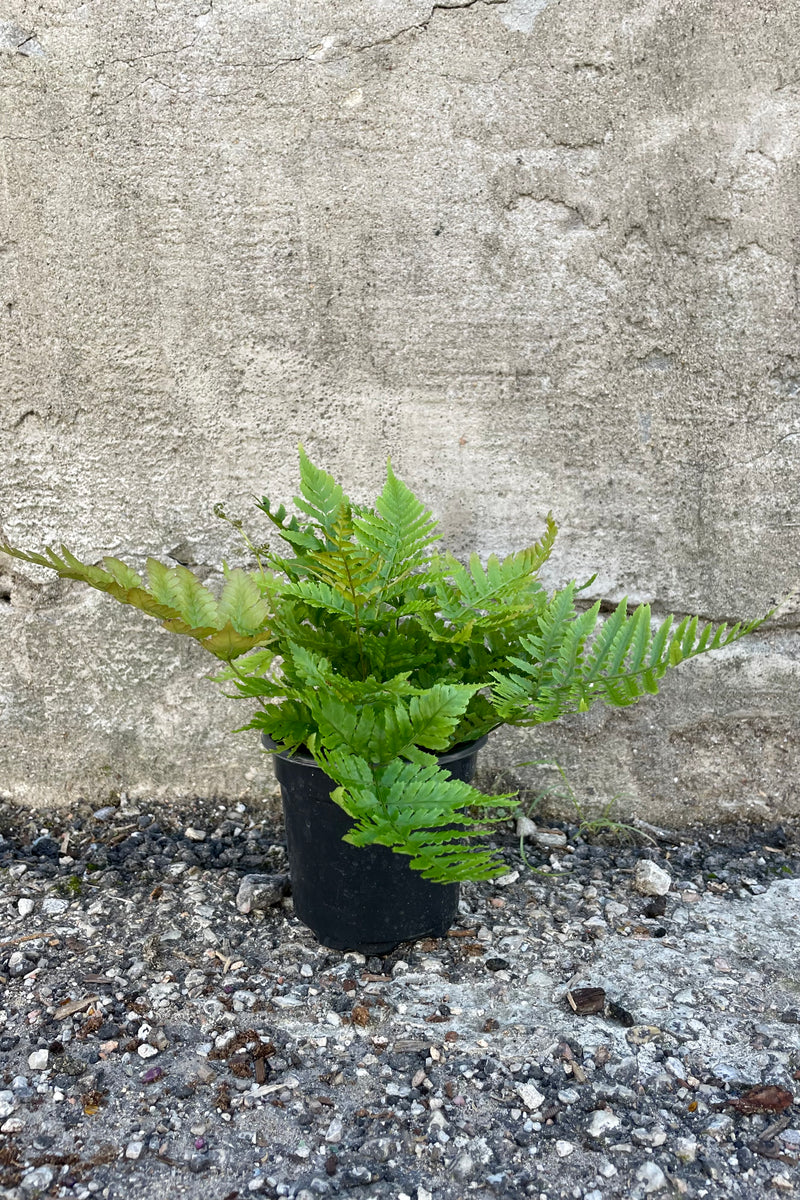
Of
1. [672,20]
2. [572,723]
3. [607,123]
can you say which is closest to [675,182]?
[607,123]

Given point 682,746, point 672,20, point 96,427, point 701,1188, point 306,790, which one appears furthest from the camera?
point 682,746

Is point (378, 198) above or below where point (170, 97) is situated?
below

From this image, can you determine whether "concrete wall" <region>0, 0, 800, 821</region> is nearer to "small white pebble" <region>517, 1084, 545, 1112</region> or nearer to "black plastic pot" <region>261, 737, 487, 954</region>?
"black plastic pot" <region>261, 737, 487, 954</region>

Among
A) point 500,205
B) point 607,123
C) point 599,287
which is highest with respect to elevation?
point 607,123

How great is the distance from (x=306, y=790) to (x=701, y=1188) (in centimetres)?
91

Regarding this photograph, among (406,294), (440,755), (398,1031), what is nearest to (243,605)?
(440,755)

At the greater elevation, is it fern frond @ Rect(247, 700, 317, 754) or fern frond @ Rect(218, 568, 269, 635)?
fern frond @ Rect(218, 568, 269, 635)

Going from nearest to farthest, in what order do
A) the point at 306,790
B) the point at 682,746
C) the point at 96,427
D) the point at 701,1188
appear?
the point at 701,1188
the point at 306,790
the point at 96,427
the point at 682,746

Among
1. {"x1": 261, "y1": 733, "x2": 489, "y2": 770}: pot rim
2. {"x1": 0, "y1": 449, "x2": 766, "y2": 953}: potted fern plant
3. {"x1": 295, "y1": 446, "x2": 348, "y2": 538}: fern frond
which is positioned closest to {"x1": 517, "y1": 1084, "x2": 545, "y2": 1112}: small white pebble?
{"x1": 0, "y1": 449, "x2": 766, "y2": 953}: potted fern plant

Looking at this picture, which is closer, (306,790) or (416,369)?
(306,790)

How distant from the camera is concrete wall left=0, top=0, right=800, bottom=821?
203 centimetres

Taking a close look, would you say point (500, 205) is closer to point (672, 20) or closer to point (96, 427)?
point (672, 20)

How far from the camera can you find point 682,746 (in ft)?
7.64

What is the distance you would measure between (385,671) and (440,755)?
204mm
